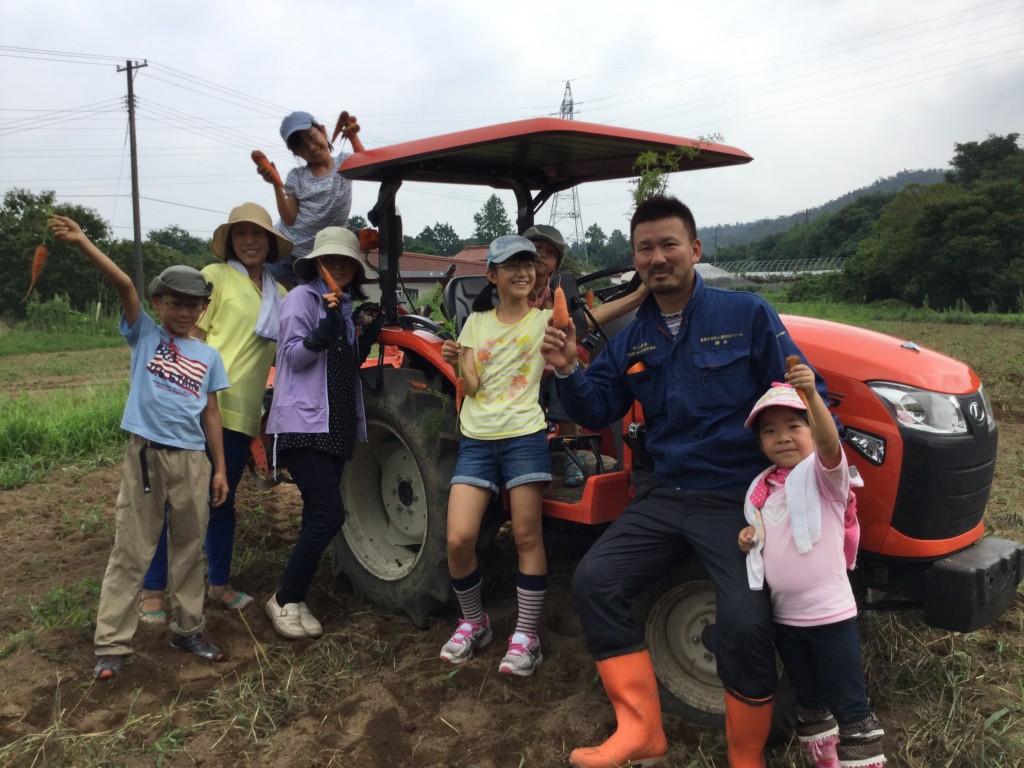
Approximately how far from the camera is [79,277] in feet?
103

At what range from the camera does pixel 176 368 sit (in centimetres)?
328

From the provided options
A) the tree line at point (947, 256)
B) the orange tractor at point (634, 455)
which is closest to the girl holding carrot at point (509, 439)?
the orange tractor at point (634, 455)

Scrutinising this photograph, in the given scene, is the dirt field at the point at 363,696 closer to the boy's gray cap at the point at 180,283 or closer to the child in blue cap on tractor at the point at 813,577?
the child in blue cap on tractor at the point at 813,577

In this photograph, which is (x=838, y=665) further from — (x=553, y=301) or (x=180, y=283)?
(x=180, y=283)

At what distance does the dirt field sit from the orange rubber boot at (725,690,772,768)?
14cm

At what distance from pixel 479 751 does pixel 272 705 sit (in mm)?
803

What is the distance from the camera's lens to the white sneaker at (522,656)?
3057 mm

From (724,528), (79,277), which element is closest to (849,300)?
(79,277)

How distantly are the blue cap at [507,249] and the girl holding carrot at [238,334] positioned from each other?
1.16 meters

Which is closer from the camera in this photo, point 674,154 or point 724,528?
point 724,528

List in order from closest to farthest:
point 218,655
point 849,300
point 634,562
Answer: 1. point 634,562
2. point 218,655
3. point 849,300

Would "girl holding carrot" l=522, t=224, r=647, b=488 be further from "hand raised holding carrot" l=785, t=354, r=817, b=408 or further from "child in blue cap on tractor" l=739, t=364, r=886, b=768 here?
"hand raised holding carrot" l=785, t=354, r=817, b=408

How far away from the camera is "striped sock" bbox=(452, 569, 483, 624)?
10.7 ft

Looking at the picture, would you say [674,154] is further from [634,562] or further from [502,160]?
[634,562]
